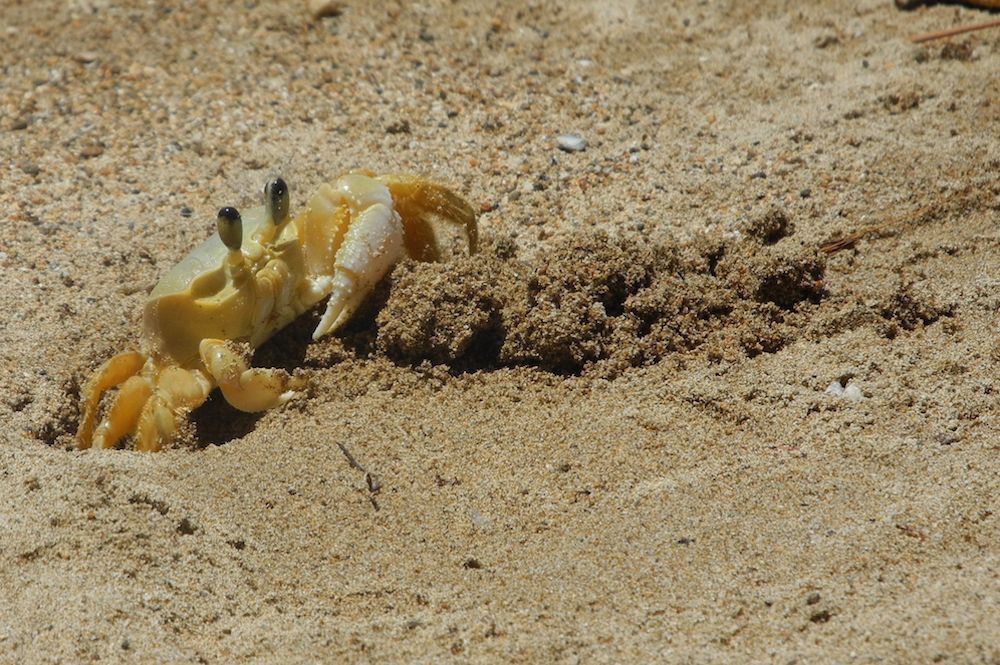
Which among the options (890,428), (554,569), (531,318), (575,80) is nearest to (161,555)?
(554,569)

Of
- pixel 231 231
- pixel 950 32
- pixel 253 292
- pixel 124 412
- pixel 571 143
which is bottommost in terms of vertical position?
pixel 124 412

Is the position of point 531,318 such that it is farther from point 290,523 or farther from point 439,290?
point 290,523

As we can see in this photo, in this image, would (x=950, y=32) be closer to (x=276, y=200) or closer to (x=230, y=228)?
(x=276, y=200)

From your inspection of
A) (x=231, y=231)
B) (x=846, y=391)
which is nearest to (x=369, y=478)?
(x=231, y=231)

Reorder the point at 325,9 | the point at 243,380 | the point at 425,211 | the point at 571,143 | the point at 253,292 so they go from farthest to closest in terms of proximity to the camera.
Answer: the point at 325,9 → the point at 571,143 → the point at 425,211 → the point at 253,292 → the point at 243,380

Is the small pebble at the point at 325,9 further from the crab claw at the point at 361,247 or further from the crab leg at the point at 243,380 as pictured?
the crab leg at the point at 243,380

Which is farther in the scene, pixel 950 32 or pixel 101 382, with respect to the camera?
pixel 950 32
